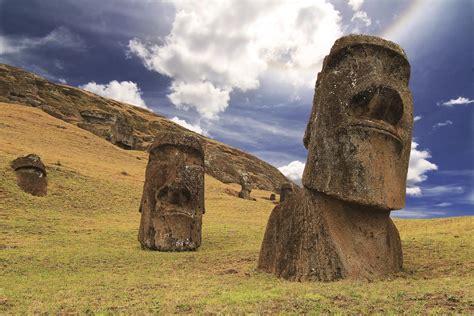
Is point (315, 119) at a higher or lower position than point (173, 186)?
higher

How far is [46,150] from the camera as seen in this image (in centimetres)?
4159

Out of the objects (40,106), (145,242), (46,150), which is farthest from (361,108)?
(40,106)

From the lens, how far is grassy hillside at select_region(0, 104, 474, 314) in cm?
623

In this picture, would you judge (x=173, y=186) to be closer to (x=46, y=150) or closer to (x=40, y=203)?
(x=40, y=203)

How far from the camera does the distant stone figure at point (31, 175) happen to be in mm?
25312

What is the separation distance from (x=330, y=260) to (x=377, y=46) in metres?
4.73

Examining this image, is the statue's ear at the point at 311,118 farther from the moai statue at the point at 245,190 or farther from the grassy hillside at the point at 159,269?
the moai statue at the point at 245,190

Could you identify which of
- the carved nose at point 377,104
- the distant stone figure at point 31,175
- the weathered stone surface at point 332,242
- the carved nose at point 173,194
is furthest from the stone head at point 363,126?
the distant stone figure at point 31,175

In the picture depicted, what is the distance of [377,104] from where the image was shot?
9.25 m

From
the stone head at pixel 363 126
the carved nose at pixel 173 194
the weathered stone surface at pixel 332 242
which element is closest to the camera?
the weathered stone surface at pixel 332 242

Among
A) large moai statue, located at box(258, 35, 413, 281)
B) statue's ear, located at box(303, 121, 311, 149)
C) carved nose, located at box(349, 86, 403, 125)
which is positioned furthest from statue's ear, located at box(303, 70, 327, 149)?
carved nose, located at box(349, 86, 403, 125)

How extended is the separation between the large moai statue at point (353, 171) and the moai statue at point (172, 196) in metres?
6.61

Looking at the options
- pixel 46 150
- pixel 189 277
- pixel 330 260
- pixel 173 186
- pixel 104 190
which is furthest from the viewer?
pixel 46 150

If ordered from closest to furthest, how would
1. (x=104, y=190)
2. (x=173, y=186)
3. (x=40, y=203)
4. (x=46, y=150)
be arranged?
(x=173, y=186), (x=40, y=203), (x=104, y=190), (x=46, y=150)
